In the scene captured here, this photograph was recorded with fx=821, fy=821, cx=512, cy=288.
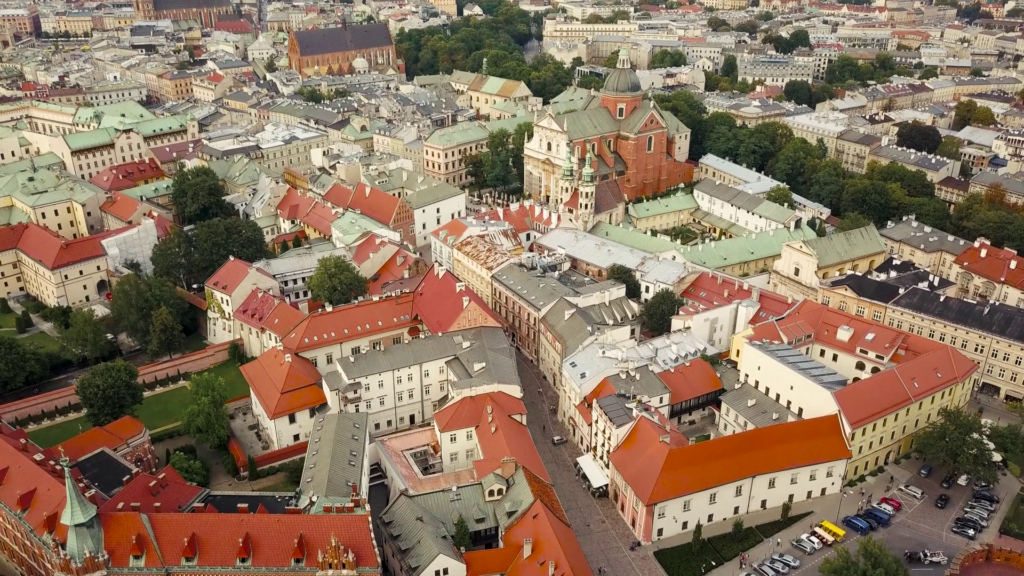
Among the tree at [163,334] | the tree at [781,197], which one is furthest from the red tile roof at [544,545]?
the tree at [781,197]

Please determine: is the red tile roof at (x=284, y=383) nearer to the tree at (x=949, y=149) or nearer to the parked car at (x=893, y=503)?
the parked car at (x=893, y=503)

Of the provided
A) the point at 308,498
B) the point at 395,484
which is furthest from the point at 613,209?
the point at 308,498

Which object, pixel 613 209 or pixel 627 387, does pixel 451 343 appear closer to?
pixel 627 387

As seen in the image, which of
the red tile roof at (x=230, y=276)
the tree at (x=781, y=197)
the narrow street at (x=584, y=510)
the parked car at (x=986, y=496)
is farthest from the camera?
the tree at (x=781, y=197)

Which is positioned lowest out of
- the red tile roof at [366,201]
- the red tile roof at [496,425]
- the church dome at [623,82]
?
the red tile roof at [496,425]

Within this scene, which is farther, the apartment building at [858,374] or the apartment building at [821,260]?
the apartment building at [821,260]

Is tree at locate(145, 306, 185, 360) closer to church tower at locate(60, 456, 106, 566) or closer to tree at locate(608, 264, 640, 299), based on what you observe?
church tower at locate(60, 456, 106, 566)

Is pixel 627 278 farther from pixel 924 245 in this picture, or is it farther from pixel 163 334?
pixel 163 334
